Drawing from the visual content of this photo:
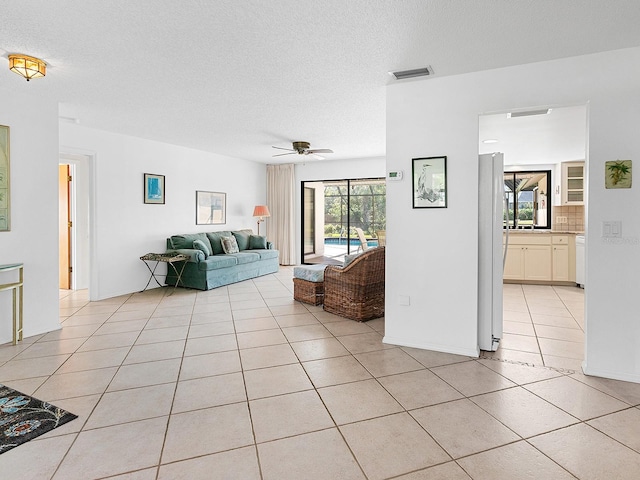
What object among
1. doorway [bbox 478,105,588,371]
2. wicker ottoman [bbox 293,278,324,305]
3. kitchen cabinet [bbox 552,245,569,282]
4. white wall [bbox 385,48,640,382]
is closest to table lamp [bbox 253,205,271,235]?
wicker ottoman [bbox 293,278,324,305]

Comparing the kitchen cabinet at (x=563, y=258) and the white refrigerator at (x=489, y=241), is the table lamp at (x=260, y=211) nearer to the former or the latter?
the kitchen cabinet at (x=563, y=258)

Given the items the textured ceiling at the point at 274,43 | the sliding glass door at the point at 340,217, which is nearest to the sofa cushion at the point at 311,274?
the textured ceiling at the point at 274,43

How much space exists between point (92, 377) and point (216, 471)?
1.62m

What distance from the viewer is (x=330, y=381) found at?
2.82 metres

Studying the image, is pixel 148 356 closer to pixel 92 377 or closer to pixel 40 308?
pixel 92 377

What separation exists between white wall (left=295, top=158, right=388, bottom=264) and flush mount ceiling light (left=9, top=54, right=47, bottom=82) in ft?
20.7

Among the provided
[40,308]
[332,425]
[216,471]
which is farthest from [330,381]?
[40,308]

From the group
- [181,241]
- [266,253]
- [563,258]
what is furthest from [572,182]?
[181,241]

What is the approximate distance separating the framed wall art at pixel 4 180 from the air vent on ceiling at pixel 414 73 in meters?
3.71

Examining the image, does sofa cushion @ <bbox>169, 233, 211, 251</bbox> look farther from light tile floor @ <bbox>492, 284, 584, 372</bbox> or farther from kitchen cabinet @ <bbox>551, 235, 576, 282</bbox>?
kitchen cabinet @ <bbox>551, 235, 576, 282</bbox>

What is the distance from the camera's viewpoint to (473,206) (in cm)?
327

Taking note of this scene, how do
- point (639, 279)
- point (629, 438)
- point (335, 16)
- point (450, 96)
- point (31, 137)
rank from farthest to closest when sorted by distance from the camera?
point (31, 137) < point (450, 96) < point (639, 279) < point (335, 16) < point (629, 438)

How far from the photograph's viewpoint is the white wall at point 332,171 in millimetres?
8508

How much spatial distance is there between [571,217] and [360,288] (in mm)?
5363
